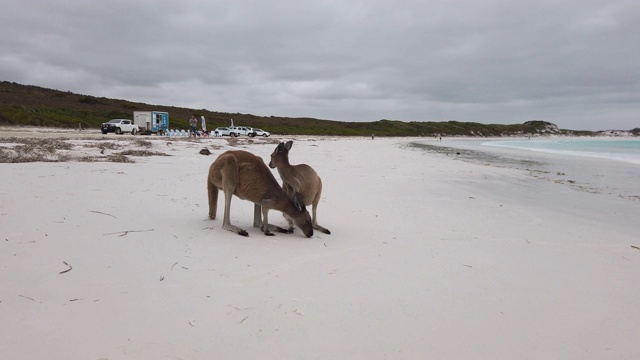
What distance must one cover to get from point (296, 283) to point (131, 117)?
66.6 m

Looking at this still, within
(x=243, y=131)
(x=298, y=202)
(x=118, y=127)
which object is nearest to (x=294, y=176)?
(x=298, y=202)

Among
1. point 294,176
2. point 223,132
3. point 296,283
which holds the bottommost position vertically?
point 296,283

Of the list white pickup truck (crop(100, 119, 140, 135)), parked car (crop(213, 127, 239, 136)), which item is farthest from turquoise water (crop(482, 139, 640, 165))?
white pickup truck (crop(100, 119, 140, 135))

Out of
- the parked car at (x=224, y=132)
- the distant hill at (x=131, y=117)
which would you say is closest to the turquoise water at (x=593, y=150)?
the parked car at (x=224, y=132)

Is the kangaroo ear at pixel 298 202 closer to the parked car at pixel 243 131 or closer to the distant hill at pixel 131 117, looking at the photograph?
the parked car at pixel 243 131

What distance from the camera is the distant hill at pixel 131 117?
4575cm

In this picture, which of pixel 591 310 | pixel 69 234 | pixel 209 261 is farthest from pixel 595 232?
pixel 69 234

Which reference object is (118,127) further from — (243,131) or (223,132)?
(243,131)

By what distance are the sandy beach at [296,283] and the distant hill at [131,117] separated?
146 ft

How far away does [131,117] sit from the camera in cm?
6147

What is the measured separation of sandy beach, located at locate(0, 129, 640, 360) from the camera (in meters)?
2.36

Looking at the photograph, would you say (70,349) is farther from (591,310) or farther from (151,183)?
(151,183)

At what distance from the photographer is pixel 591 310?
3.06m

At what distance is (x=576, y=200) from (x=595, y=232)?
345cm
